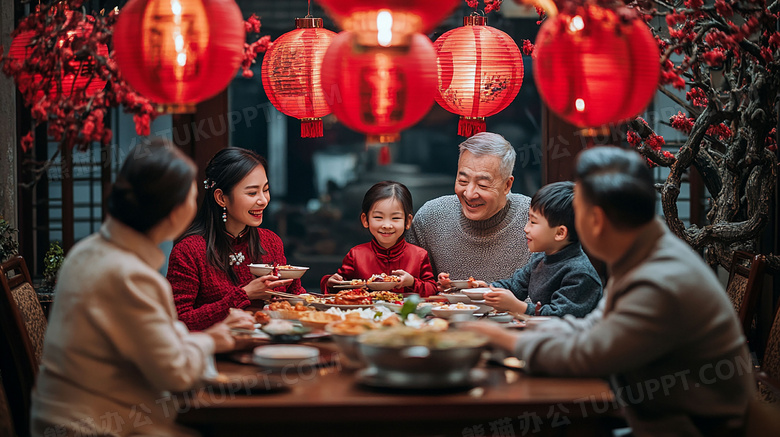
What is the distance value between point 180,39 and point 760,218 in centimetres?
260

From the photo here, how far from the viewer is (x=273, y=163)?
715 cm

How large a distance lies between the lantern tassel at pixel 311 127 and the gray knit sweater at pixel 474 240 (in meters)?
1.02

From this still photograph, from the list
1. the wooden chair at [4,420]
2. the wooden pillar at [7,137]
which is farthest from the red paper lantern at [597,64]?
the wooden pillar at [7,137]

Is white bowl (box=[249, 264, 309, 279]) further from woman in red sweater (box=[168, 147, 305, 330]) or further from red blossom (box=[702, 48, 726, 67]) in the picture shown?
red blossom (box=[702, 48, 726, 67])

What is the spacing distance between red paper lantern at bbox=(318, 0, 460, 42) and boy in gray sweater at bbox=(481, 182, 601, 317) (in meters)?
1.18

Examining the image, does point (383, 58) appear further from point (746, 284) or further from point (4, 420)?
point (746, 284)

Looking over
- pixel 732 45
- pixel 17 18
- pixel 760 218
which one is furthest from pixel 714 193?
pixel 17 18

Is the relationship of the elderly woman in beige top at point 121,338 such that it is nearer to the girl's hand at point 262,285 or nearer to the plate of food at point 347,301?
the plate of food at point 347,301

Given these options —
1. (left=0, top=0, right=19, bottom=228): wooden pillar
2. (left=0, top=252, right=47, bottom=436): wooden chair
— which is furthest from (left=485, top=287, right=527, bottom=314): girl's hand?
(left=0, top=0, right=19, bottom=228): wooden pillar

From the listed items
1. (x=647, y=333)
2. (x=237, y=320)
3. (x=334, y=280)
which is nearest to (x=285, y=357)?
(x=237, y=320)

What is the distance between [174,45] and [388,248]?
1.88 meters

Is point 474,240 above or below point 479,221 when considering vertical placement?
below

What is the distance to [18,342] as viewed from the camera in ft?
9.10

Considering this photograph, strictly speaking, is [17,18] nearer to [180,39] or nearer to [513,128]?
[180,39]
